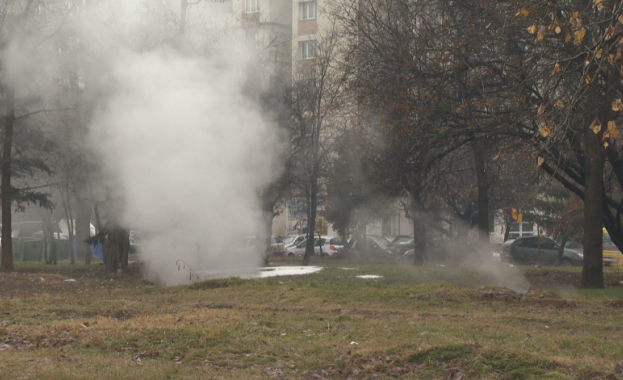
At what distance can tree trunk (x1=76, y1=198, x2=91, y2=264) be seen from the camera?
27945mm

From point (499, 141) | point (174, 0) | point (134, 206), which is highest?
point (174, 0)

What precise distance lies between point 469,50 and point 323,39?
12644 mm

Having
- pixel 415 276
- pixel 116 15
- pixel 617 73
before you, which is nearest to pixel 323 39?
pixel 116 15

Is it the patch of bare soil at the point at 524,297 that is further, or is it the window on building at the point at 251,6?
the window on building at the point at 251,6

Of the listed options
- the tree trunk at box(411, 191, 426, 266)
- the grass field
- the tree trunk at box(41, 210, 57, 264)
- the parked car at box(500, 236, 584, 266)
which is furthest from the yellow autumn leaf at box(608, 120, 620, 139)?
the parked car at box(500, 236, 584, 266)

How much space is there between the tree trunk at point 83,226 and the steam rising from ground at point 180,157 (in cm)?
1150

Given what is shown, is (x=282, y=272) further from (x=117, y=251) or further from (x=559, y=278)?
(x=559, y=278)

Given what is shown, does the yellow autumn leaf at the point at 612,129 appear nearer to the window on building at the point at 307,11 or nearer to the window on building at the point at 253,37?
the window on building at the point at 253,37

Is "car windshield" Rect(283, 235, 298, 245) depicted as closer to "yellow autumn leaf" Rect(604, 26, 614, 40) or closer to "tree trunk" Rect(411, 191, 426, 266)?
"tree trunk" Rect(411, 191, 426, 266)

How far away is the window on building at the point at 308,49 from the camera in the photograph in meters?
29.9

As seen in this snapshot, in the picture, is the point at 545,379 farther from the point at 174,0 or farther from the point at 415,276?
the point at 174,0

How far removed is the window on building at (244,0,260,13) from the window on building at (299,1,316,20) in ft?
22.8

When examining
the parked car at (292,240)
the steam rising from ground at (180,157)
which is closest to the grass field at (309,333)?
the steam rising from ground at (180,157)

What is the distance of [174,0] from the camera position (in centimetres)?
2225
